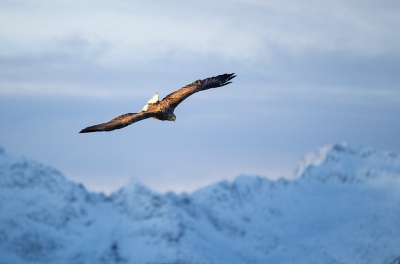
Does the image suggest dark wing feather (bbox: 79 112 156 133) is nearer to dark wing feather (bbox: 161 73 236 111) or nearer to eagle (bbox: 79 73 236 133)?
eagle (bbox: 79 73 236 133)

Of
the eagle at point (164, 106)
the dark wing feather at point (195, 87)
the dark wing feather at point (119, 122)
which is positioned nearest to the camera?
the dark wing feather at point (119, 122)

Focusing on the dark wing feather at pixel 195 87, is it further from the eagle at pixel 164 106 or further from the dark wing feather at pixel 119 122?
the dark wing feather at pixel 119 122

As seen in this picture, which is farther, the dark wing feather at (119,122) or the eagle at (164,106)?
the eagle at (164,106)

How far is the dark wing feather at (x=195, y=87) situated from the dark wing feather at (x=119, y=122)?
184 inches

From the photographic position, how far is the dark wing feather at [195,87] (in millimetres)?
47862

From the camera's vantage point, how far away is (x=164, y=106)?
46562mm

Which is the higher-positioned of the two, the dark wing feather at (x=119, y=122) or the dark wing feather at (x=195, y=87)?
the dark wing feather at (x=195, y=87)

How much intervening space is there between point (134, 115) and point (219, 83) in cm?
845

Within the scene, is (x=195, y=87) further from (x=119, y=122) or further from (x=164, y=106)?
(x=119, y=122)

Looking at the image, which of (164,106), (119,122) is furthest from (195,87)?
(119,122)

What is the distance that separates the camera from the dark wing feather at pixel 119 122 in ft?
132

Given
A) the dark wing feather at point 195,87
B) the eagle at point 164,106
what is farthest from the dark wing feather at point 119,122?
the dark wing feather at point 195,87

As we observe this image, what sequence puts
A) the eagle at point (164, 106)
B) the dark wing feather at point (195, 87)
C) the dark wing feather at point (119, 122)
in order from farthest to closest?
the dark wing feather at point (195, 87) < the eagle at point (164, 106) < the dark wing feather at point (119, 122)

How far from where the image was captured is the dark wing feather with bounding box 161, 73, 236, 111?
47862mm
